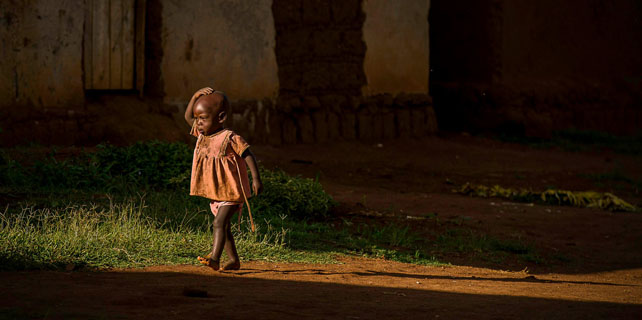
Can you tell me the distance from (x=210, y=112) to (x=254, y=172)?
44cm

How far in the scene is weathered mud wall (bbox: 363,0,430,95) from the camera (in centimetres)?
1141

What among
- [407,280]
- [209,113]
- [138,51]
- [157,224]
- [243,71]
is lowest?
[407,280]

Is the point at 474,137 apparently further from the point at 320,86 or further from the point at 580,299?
the point at 580,299

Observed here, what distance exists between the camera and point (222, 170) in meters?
4.16

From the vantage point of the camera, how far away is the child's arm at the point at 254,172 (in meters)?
4.02

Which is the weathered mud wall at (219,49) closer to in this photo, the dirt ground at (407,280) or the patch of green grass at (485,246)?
the dirt ground at (407,280)

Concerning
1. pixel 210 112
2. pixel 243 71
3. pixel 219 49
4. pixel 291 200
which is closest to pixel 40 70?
pixel 219 49

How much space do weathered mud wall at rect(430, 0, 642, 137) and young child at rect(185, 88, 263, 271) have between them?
9.66m

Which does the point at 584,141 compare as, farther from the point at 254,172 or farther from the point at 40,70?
the point at 254,172

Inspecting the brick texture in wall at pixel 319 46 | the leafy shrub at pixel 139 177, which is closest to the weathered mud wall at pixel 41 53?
the leafy shrub at pixel 139 177

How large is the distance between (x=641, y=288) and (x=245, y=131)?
6508mm

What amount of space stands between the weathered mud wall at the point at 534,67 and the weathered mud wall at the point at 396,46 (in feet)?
4.91

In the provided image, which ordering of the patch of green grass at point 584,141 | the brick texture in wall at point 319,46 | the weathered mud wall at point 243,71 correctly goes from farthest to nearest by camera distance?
the patch of green grass at point 584,141 → the brick texture in wall at point 319,46 → the weathered mud wall at point 243,71

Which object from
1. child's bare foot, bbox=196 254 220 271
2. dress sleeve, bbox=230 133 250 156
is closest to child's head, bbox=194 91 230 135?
dress sleeve, bbox=230 133 250 156
